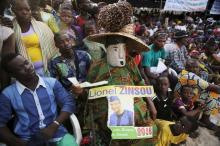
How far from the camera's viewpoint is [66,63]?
13.4ft

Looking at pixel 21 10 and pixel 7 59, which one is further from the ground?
pixel 21 10

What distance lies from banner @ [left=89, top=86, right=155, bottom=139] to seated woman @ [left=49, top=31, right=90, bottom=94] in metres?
0.38

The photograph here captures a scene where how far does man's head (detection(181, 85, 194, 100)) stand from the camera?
5.43 m

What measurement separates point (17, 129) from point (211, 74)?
4735 mm

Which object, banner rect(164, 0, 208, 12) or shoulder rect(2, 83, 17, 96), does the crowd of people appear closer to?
shoulder rect(2, 83, 17, 96)

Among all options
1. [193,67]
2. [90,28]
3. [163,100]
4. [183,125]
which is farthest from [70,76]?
[193,67]

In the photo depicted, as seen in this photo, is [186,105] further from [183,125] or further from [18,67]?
[18,67]

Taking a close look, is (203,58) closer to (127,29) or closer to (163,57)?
(163,57)

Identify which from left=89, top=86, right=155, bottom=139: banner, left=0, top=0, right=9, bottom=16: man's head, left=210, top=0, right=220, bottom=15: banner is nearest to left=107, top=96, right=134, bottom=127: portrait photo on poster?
left=89, top=86, right=155, bottom=139: banner

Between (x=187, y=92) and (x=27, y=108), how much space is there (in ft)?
9.38

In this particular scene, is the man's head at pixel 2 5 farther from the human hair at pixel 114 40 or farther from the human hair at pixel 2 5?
the human hair at pixel 114 40

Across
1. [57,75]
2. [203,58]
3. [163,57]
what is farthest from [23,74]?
[203,58]

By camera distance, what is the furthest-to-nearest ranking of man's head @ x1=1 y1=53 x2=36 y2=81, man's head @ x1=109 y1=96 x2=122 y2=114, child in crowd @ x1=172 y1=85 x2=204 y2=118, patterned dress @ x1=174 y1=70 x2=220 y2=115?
patterned dress @ x1=174 y1=70 x2=220 y2=115
child in crowd @ x1=172 y1=85 x2=204 y2=118
man's head @ x1=109 y1=96 x2=122 y2=114
man's head @ x1=1 y1=53 x2=36 y2=81

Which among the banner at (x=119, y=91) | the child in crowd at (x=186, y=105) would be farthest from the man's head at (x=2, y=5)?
the child in crowd at (x=186, y=105)
